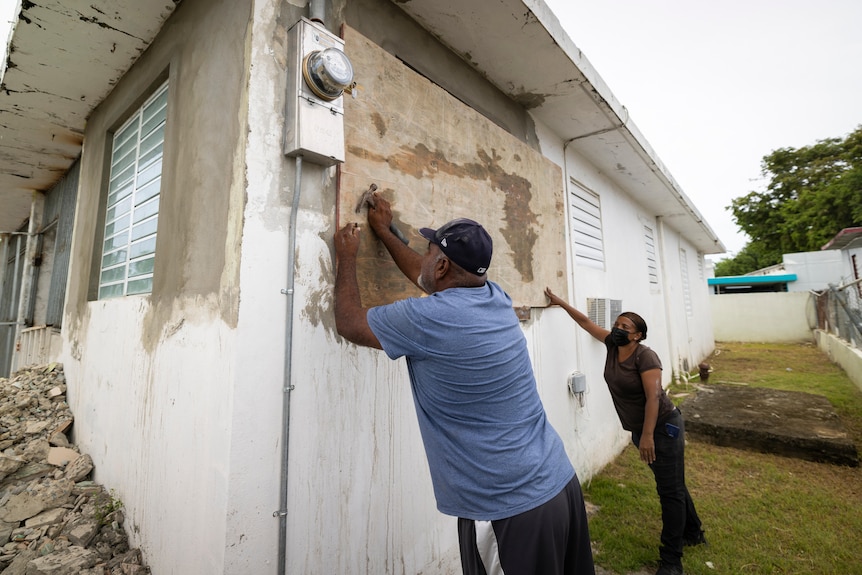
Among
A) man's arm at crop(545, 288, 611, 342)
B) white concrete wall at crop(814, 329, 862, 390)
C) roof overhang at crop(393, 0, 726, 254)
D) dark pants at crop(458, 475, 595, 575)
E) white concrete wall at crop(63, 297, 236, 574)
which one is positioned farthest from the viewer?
white concrete wall at crop(814, 329, 862, 390)

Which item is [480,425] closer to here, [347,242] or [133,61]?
[347,242]

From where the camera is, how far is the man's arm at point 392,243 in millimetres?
2150

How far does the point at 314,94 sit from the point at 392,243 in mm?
805

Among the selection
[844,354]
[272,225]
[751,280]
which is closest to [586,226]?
[272,225]

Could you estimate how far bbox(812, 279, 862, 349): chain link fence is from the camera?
908cm

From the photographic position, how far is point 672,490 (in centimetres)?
304

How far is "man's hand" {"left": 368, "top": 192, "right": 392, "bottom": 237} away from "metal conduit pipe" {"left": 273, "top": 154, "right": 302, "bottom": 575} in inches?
17.1

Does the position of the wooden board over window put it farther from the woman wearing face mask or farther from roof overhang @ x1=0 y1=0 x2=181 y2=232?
roof overhang @ x1=0 y1=0 x2=181 y2=232

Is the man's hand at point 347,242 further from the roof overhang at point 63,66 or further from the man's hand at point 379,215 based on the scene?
the roof overhang at point 63,66

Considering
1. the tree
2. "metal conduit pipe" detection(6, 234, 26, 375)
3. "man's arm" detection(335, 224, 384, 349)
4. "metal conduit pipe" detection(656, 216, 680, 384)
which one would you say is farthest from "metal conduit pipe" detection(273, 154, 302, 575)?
the tree

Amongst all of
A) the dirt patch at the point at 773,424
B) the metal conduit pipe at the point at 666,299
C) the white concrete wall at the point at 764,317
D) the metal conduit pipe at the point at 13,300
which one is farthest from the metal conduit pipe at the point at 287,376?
the white concrete wall at the point at 764,317

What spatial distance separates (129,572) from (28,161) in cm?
494

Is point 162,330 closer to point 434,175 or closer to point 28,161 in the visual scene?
point 434,175

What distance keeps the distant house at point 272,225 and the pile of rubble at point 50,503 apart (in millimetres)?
152
